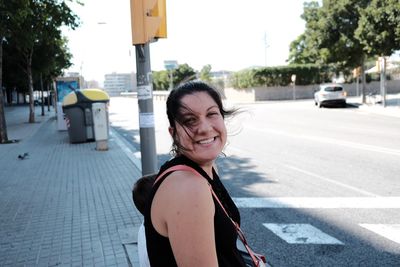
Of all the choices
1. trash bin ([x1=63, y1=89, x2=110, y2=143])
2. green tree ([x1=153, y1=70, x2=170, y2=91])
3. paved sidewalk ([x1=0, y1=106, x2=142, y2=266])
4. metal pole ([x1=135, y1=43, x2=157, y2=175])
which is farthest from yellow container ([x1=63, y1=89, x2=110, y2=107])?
green tree ([x1=153, y1=70, x2=170, y2=91])

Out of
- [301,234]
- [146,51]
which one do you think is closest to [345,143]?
[301,234]

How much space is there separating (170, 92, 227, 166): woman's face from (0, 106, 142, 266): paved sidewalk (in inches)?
113

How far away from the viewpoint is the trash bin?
14953 millimetres

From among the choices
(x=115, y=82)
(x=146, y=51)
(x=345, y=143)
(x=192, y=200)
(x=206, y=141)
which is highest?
(x=115, y=82)

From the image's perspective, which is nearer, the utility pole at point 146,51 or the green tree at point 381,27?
the utility pole at point 146,51

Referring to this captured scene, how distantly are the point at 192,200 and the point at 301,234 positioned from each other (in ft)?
12.8

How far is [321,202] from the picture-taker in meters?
6.29

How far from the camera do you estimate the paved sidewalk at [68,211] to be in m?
4.58

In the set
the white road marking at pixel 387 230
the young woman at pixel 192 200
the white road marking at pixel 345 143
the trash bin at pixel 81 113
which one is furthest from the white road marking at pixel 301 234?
the trash bin at pixel 81 113

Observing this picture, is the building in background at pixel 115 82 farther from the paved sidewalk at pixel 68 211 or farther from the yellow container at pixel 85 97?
the paved sidewalk at pixel 68 211

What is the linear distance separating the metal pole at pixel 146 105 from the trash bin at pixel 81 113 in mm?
10551

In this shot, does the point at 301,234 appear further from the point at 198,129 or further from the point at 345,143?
the point at 345,143

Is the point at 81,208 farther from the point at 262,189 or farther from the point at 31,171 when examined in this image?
the point at 31,171

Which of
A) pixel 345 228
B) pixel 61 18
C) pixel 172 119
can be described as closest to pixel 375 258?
pixel 345 228
